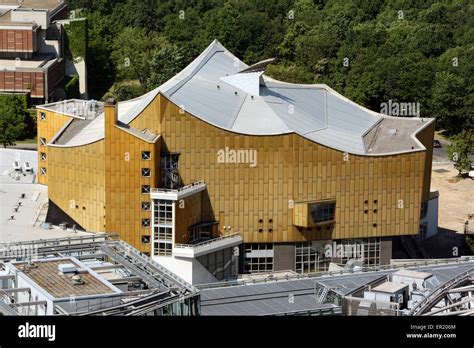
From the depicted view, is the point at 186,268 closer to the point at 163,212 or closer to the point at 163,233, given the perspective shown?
the point at 163,233

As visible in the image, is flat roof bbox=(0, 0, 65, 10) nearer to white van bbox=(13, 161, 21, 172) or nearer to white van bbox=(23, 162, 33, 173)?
white van bbox=(13, 161, 21, 172)

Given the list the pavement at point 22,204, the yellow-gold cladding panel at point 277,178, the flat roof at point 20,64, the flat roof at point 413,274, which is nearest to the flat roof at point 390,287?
the flat roof at point 413,274

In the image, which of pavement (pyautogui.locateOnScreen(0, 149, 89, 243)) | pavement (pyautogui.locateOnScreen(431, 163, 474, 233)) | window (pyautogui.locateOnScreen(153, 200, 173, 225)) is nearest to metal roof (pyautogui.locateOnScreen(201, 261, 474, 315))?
window (pyautogui.locateOnScreen(153, 200, 173, 225))

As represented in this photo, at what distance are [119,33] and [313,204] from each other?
57.6 metres

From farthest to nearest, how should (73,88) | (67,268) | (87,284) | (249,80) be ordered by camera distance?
(73,88)
(249,80)
(67,268)
(87,284)

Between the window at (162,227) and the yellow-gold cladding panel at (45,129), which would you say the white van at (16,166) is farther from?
the window at (162,227)

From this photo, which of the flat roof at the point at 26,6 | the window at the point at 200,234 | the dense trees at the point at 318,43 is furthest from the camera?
the flat roof at the point at 26,6

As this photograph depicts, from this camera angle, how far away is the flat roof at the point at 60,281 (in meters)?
33.8

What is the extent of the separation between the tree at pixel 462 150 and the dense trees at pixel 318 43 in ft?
21.0

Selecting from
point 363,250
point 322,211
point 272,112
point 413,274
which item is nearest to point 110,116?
point 272,112

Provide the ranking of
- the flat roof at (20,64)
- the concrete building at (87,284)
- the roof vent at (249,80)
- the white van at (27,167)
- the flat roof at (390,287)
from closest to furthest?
1. the concrete building at (87,284)
2. the flat roof at (390,287)
3. the roof vent at (249,80)
4. the white van at (27,167)
5. the flat roof at (20,64)

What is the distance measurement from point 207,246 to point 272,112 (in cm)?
861

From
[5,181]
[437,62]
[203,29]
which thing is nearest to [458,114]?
[437,62]

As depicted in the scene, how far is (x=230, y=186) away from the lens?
60031 mm
